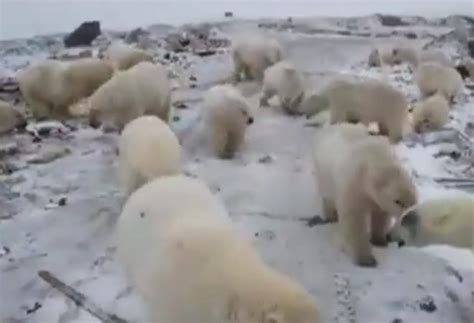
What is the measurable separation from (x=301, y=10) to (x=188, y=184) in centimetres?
343

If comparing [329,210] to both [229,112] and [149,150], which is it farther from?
[229,112]

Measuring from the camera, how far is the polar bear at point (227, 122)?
7.95 ft

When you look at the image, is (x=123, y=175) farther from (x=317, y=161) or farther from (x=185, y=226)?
(x=185, y=226)

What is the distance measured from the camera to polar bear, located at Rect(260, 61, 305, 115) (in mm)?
2885

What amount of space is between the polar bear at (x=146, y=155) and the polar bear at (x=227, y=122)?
42 cm

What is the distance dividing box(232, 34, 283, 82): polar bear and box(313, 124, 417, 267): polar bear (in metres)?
1.52

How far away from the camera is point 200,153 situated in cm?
244

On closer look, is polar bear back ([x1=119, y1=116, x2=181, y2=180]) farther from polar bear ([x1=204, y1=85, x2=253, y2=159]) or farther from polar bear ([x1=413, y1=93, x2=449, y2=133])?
polar bear ([x1=413, y1=93, x2=449, y2=133])

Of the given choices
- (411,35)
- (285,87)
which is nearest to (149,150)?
(285,87)

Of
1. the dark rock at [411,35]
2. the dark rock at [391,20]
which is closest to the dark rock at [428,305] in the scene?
the dark rock at [411,35]

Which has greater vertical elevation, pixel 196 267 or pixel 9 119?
pixel 196 267

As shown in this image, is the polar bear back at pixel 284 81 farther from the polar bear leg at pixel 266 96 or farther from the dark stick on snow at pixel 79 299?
the dark stick on snow at pixel 79 299

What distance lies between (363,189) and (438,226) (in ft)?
0.65

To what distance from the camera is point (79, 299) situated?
161 centimetres
